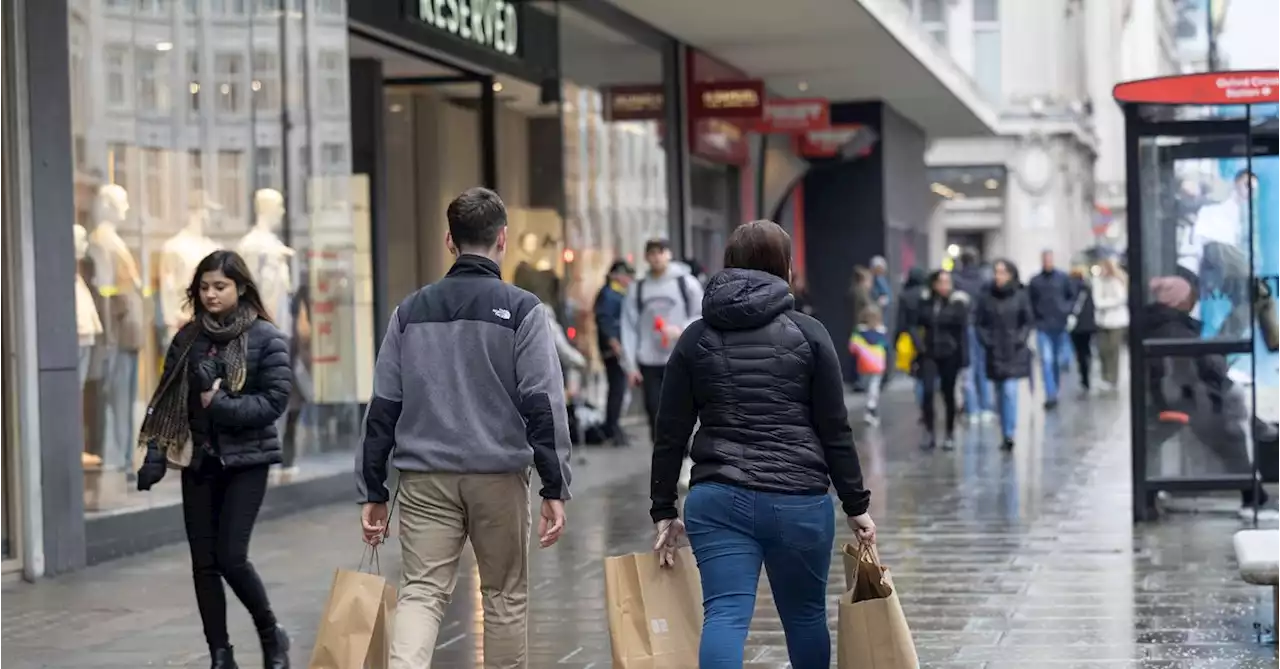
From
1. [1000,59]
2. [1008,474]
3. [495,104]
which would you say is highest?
[1000,59]

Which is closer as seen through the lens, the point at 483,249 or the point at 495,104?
the point at 483,249

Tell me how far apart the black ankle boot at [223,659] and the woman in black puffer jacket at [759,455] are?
7.47 ft

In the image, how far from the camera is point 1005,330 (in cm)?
1814

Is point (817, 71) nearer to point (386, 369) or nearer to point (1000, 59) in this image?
point (386, 369)

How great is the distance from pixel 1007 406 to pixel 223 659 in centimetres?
1151

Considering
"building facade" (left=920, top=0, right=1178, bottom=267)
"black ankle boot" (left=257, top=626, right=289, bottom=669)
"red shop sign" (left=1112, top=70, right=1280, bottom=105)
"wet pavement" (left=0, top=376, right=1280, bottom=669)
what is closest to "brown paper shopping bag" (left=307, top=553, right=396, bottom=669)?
"black ankle boot" (left=257, top=626, right=289, bottom=669)

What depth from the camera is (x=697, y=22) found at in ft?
70.3

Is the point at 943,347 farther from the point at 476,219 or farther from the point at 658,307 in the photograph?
the point at 476,219

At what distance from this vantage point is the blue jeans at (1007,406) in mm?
17594

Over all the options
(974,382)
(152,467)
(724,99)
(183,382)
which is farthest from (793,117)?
(152,467)

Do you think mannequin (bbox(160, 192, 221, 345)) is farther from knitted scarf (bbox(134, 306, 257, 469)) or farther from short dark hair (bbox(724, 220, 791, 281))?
short dark hair (bbox(724, 220, 791, 281))

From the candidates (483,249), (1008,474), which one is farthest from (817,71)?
(483,249)

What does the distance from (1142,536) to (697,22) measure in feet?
37.5

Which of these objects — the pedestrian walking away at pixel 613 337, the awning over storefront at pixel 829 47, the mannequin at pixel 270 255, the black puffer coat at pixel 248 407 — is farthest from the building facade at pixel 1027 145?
the black puffer coat at pixel 248 407
